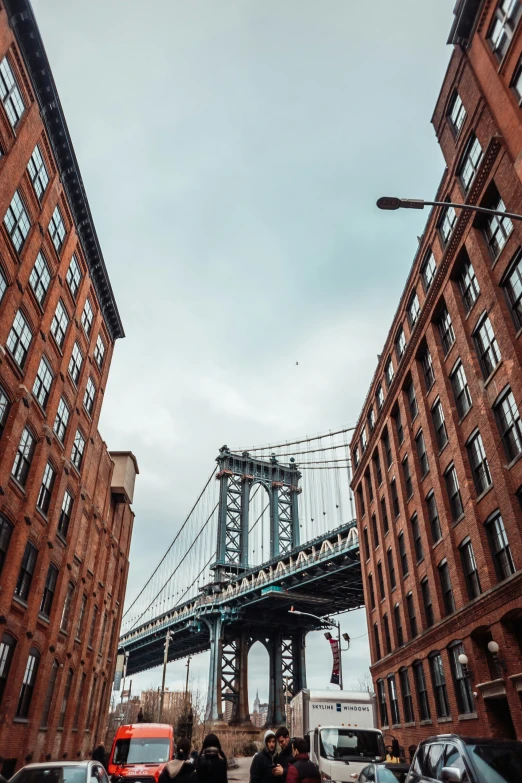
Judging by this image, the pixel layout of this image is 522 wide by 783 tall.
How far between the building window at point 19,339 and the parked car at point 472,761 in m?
17.7

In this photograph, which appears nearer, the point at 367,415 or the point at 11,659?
the point at 11,659

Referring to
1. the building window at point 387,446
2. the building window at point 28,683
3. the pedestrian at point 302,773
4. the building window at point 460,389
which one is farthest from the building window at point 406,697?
the pedestrian at point 302,773

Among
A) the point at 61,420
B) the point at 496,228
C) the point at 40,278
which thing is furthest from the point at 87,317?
the point at 496,228

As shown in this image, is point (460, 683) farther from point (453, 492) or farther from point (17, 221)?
point (17, 221)

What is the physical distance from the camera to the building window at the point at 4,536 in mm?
19484

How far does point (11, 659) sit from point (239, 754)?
43.1 meters

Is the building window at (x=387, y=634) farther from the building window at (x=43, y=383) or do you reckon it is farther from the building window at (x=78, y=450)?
the building window at (x=43, y=383)

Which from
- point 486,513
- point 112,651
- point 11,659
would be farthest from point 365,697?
point 112,651

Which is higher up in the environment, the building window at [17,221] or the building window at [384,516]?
the building window at [17,221]

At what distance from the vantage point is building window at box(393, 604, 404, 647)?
29795 mm

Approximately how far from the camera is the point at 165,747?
1925cm

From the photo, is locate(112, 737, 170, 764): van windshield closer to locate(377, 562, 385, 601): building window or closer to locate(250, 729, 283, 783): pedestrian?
locate(250, 729, 283, 783): pedestrian

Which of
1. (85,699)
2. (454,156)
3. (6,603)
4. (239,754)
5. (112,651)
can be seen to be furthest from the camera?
(239,754)

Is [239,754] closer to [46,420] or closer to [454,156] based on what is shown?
[46,420]
